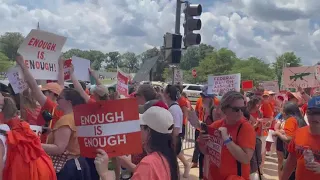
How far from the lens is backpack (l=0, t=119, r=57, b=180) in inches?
123

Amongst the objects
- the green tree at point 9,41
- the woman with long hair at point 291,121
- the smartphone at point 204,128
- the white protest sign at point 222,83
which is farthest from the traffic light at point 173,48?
the green tree at point 9,41

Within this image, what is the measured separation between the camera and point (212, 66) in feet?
239

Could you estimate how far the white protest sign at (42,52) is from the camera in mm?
5445

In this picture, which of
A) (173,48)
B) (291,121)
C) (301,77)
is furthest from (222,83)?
(291,121)

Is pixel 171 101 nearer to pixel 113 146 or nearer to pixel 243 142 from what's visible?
pixel 243 142

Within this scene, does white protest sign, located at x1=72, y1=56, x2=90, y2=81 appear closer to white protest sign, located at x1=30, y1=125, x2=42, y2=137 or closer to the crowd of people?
the crowd of people

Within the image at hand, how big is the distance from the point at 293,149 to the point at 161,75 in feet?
229

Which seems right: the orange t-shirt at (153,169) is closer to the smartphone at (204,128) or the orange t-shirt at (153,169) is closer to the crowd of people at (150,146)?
the crowd of people at (150,146)

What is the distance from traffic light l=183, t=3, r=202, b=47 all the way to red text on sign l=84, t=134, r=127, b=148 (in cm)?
638

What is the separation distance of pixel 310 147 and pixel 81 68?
4257 mm

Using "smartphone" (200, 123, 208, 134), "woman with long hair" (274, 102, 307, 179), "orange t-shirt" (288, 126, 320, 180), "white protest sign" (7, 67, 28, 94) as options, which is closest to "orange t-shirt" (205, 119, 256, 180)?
"smartphone" (200, 123, 208, 134)

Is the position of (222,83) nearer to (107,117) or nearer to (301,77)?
(301,77)

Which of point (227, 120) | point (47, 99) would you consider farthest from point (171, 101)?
point (227, 120)

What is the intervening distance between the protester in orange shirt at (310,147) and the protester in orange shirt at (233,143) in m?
0.42
